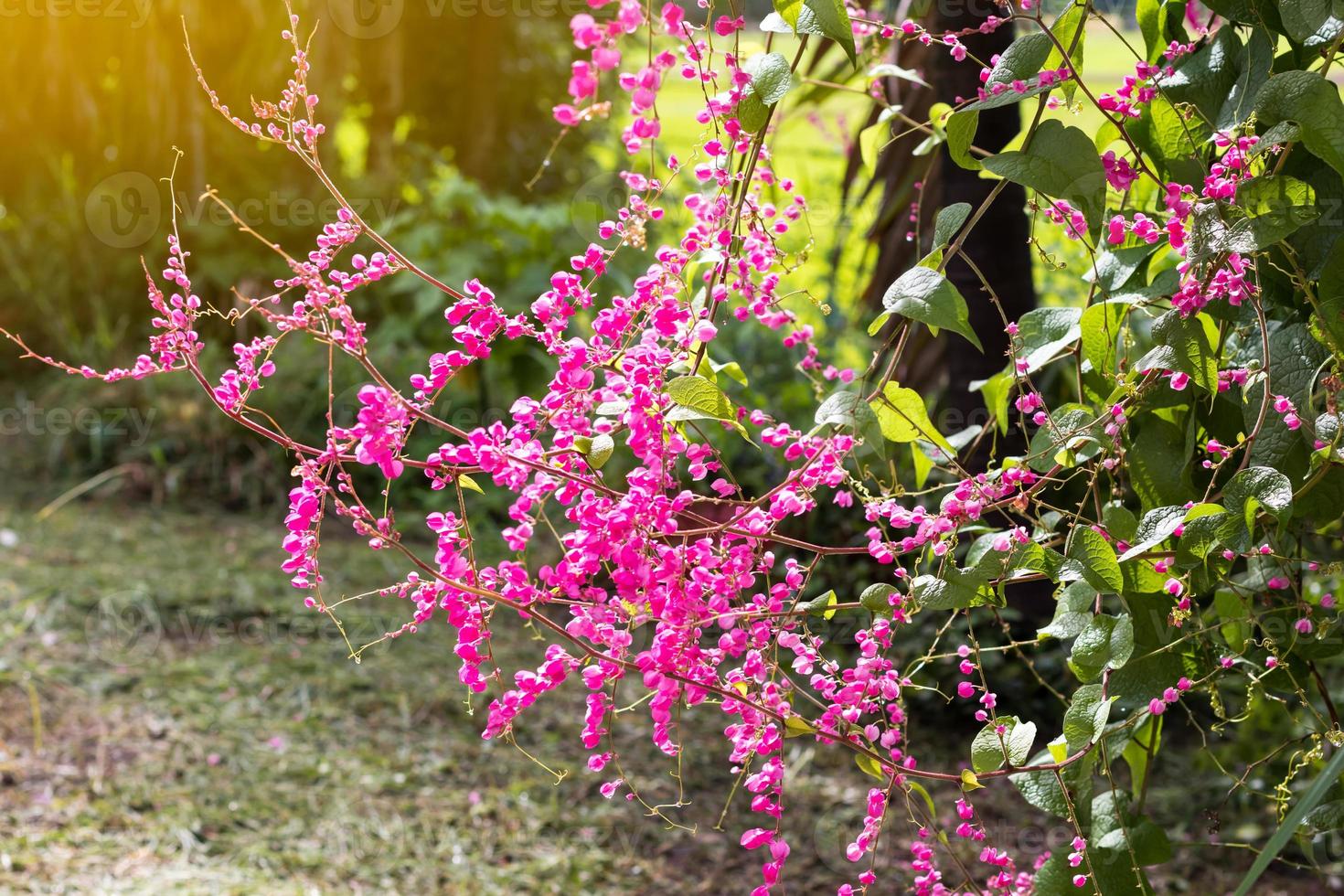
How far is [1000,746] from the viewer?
1.00 m

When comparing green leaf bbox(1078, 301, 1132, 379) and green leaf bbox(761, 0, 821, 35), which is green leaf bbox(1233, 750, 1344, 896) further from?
green leaf bbox(761, 0, 821, 35)

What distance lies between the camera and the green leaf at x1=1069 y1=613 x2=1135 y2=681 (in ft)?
2.96

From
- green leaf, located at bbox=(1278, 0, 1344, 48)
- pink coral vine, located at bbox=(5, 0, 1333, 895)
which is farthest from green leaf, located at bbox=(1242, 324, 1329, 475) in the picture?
green leaf, located at bbox=(1278, 0, 1344, 48)

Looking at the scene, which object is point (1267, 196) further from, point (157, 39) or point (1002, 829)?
point (157, 39)

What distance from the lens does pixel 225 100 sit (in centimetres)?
487

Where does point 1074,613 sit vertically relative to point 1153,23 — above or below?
below

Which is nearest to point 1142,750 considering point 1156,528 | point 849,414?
point 1156,528

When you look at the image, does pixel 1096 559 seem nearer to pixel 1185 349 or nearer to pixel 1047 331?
pixel 1185 349

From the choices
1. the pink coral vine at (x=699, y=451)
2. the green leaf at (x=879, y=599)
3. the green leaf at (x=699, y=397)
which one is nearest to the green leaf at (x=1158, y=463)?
the pink coral vine at (x=699, y=451)

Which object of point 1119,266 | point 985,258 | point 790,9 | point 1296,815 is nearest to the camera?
point 1296,815

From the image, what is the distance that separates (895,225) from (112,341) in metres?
3.02

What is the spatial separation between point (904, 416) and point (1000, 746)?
0.89 ft

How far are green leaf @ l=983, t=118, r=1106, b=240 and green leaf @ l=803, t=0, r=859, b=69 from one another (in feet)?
0.43

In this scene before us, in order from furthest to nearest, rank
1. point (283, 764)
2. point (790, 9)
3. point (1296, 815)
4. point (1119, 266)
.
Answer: point (283, 764) < point (1119, 266) < point (790, 9) < point (1296, 815)
